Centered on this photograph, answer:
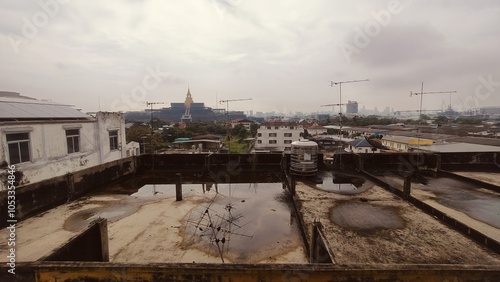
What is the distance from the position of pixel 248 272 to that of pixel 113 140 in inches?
762

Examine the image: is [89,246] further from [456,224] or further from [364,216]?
[456,224]

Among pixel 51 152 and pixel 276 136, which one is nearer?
pixel 51 152

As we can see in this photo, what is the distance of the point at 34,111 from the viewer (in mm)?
14203

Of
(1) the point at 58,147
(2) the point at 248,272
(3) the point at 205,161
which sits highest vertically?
(1) the point at 58,147

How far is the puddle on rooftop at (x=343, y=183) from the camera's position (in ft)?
31.6

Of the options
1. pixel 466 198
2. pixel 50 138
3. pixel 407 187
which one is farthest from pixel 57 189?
pixel 466 198

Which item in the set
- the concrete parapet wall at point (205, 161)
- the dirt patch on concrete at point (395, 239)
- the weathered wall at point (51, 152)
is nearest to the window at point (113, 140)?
the weathered wall at point (51, 152)

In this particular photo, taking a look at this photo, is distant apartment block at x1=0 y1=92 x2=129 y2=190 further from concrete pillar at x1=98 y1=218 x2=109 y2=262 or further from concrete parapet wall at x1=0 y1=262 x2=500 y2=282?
concrete parapet wall at x1=0 y1=262 x2=500 y2=282

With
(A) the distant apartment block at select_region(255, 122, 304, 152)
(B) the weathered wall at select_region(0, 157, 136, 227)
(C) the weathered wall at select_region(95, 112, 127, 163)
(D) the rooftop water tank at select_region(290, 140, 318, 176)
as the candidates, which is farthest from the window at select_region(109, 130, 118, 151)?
(A) the distant apartment block at select_region(255, 122, 304, 152)

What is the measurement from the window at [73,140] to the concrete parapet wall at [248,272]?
47.5 ft

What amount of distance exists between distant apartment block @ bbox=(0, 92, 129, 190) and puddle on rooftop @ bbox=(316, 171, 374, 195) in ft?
46.2

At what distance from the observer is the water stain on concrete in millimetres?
6629

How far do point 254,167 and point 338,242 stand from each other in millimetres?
8052

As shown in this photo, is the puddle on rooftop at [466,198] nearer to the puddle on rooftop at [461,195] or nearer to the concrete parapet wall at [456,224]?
the puddle on rooftop at [461,195]
